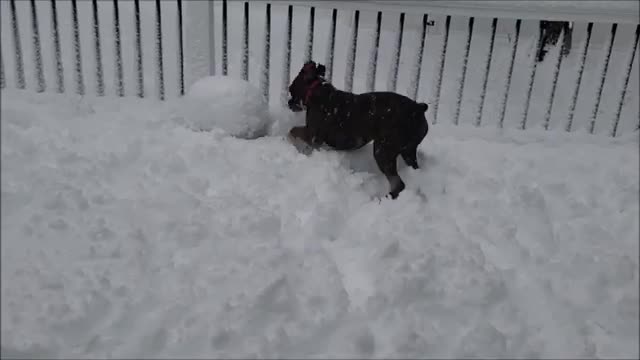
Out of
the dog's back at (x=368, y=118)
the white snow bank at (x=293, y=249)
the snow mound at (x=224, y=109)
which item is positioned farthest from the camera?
the snow mound at (x=224, y=109)

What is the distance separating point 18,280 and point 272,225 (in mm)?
1320

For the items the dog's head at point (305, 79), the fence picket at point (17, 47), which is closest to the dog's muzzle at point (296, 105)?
the dog's head at point (305, 79)

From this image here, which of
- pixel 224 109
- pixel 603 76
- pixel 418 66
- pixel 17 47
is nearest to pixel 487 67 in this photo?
pixel 418 66

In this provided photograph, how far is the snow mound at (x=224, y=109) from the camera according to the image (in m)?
4.25

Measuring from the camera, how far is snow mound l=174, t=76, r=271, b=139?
4.25 m

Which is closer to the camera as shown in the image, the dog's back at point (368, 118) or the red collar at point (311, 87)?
the dog's back at point (368, 118)

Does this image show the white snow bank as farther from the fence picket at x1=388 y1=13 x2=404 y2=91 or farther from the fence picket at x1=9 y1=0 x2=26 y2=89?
the fence picket at x1=388 y1=13 x2=404 y2=91

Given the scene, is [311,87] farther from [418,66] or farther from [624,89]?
[624,89]

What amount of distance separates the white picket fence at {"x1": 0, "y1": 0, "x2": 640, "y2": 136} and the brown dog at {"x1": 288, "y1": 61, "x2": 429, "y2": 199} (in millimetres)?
1316

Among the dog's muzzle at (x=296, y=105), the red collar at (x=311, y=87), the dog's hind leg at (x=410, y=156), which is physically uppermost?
the red collar at (x=311, y=87)

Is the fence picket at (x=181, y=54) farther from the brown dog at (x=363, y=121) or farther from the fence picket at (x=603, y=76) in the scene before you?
the fence picket at (x=603, y=76)

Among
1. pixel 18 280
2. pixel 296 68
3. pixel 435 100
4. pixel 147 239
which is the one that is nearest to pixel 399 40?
pixel 435 100

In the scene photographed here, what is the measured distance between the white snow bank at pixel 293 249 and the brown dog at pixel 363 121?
0.48 feet

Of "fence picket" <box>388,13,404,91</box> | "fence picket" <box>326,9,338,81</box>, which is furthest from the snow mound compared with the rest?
"fence picket" <box>388,13,404,91</box>
